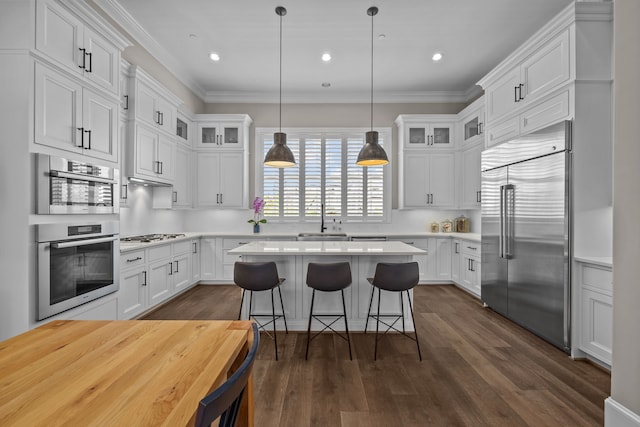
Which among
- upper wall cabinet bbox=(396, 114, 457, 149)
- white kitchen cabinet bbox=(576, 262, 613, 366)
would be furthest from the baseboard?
upper wall cabinet bbox=(396, 114, 457, 149)

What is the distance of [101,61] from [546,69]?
4.17 m

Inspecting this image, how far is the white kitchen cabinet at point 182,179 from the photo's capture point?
485cm

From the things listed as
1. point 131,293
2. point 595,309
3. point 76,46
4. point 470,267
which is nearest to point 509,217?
point 595,309

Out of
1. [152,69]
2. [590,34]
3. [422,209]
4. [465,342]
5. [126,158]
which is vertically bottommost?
[465,342]

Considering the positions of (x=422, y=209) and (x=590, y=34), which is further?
(x=422, y=209)

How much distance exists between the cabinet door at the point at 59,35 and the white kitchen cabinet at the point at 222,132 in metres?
3.05

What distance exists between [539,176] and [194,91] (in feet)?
17.7

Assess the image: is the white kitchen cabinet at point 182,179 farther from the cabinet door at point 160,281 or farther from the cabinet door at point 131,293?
the cabinet door at point 131,293

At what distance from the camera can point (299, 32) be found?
384 cm

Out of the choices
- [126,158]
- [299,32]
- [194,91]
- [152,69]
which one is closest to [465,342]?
[299,32]

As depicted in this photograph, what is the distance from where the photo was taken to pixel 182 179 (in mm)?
5059

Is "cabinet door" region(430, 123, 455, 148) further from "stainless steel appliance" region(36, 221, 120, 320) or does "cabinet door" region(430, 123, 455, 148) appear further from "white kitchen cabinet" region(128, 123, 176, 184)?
"stainless steel appliance" region(36, 221, 120, 320)

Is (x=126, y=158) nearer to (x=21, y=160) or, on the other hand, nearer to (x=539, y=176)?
(x=21, y=160)

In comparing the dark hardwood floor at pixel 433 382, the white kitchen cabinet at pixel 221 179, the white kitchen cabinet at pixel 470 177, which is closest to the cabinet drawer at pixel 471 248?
the white kitchen cabinet at pixel 470 177
